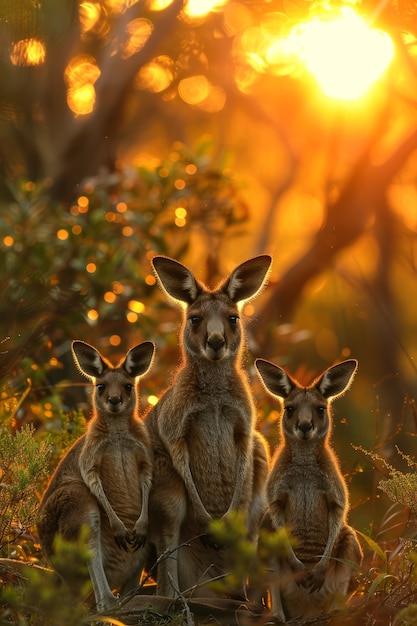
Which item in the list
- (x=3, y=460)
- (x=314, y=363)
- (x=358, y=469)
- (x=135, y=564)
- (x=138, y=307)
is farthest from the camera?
(x=314, y=363)

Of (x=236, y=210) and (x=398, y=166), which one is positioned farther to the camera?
(x=398, y=166)

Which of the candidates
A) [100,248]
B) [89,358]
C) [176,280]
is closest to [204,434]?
[89,358]

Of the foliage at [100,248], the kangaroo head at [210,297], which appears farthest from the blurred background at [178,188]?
the kangaroo head at [210,297]

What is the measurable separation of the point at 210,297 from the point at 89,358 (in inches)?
26.2

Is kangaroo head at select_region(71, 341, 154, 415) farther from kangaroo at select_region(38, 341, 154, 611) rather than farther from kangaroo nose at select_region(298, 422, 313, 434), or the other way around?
kangaroo nose at select_region(298, 422, 313, 434)

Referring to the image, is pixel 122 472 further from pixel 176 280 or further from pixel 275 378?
pixel 176 280

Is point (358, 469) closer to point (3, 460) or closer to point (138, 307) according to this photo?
point (3, 460)

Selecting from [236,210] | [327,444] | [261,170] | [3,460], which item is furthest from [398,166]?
[261,170]

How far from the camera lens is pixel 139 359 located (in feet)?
17.3

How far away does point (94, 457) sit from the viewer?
16.6 ft

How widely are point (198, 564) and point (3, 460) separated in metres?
1.13

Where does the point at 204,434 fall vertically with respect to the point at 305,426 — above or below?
below

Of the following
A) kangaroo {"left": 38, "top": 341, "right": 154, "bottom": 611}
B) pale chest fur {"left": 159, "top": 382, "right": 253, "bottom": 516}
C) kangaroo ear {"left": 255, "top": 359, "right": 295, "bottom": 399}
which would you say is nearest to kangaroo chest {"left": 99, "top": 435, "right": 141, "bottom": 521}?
kangaroo {"left": 38, "top": 341, "right": 154, "bottom": 611}

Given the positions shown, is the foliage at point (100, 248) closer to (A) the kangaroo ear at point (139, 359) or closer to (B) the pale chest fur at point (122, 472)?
(A) the kangaroo ear at point (139, 359)
